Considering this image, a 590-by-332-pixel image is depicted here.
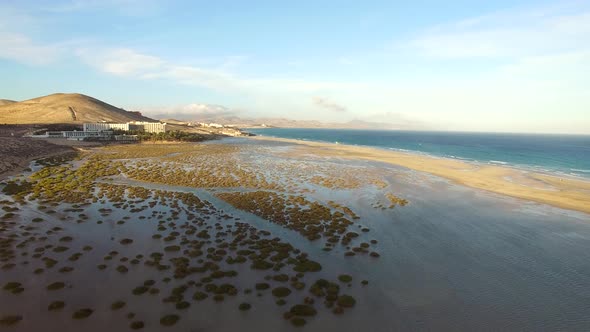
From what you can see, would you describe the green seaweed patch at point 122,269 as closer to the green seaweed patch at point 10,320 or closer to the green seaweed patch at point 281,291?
the green seaweed patch at point 10,320

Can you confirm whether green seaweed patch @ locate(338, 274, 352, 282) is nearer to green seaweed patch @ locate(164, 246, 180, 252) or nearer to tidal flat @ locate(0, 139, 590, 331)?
tidal flat @ locate(0, 139, 590, 331)

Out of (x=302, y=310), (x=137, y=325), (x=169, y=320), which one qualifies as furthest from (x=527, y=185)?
(x=137, y=325)

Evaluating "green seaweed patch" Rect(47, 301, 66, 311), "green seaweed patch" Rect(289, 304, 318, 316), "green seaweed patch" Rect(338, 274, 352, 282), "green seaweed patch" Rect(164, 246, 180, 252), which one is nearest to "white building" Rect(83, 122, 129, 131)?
"green seaweed patch" Rect(164, 246, 180, 252)

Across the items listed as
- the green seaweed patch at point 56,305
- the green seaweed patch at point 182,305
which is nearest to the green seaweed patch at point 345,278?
the green seaweed patch at point 182,305

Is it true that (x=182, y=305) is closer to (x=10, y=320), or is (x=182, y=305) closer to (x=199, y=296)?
(x=199, y=296)

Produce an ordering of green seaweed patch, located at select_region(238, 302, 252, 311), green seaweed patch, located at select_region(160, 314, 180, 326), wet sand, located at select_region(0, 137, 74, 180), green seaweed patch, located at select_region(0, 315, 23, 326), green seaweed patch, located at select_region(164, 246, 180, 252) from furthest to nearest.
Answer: wet sand, located at select_region(0, 137, 74, 180), green seaweed patch, located at select_region(164, 246, 180, 252), green seaweed patch, located at select_region(238, 302, 252, 311), green seaweed patch, located at select_region(160, 314, 180, 326), green seaweed patch, located at select_region(0, 315, 23, 326)

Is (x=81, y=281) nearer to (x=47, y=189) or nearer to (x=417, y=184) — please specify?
(x=47, y=189)
